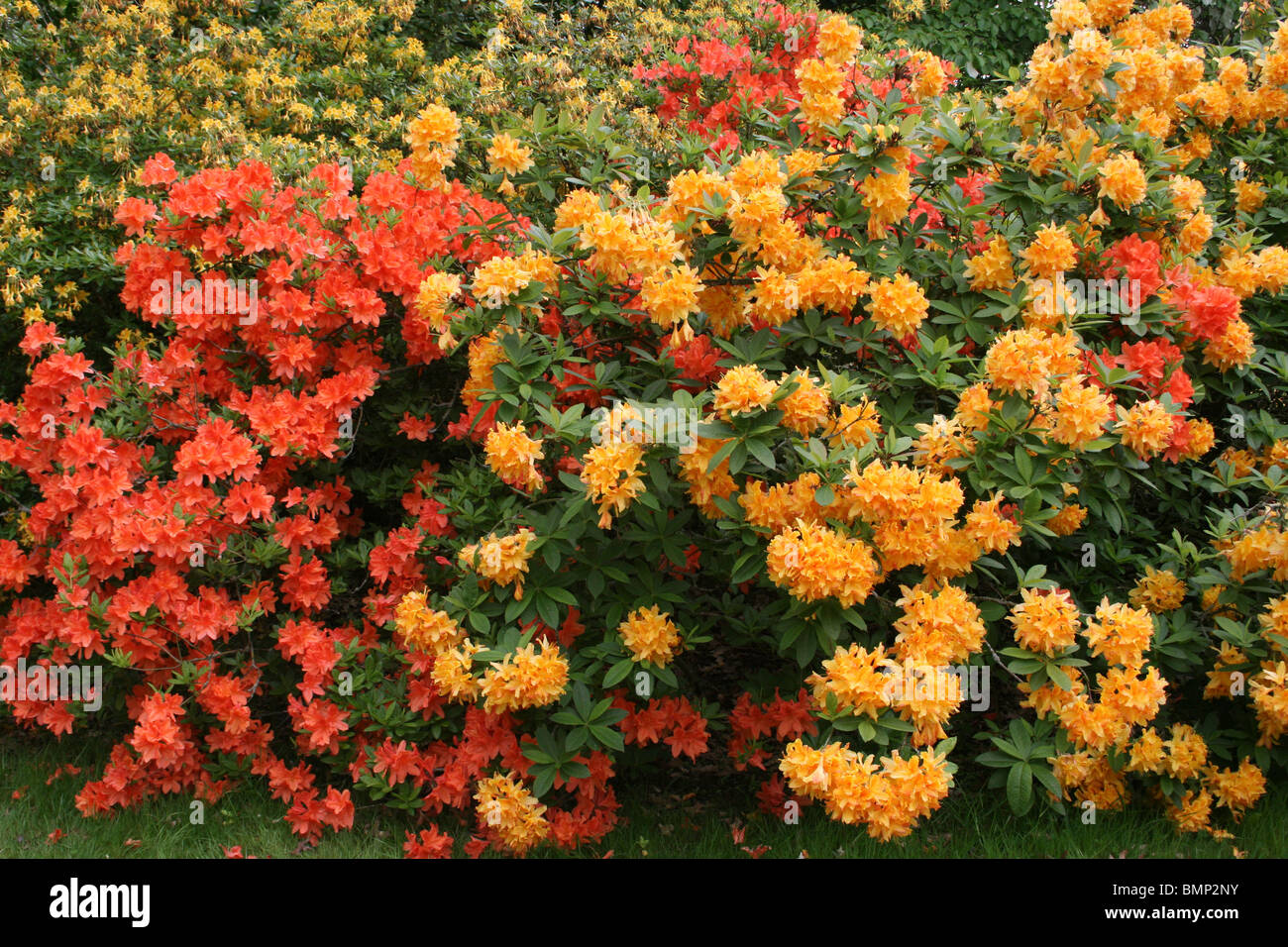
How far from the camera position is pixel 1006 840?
3.12 metres

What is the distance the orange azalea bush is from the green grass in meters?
0.10

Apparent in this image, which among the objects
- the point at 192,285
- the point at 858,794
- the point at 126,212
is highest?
the point at 126,212

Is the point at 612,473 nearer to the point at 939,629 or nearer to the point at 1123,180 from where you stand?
the point at 939,629

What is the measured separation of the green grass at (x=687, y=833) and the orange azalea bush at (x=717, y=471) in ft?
0.33

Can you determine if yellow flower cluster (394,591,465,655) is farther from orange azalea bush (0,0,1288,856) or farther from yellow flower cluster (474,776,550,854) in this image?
yellow flower cluster (474,776,550,854)

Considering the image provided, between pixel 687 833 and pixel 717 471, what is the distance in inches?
48.4

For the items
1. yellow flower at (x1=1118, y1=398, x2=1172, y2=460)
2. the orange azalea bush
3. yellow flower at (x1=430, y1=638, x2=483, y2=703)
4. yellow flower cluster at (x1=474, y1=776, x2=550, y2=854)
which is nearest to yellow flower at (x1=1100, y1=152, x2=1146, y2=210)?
the orange azalea bush

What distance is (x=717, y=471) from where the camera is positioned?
279cm

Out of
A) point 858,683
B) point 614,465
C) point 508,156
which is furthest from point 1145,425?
point 508,156

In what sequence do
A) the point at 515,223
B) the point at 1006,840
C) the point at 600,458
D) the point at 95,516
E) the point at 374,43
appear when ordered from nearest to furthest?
the point at 600,458
the point at 1006,840
the point at 95,516
the point at 515,223
the point at 374,43

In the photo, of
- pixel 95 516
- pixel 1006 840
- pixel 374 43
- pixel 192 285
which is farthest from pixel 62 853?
pixel 374 43

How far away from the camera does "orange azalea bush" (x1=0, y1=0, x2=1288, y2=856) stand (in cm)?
279

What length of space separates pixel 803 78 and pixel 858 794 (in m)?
2.06

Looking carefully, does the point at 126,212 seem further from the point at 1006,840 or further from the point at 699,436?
the point at 1006,840
